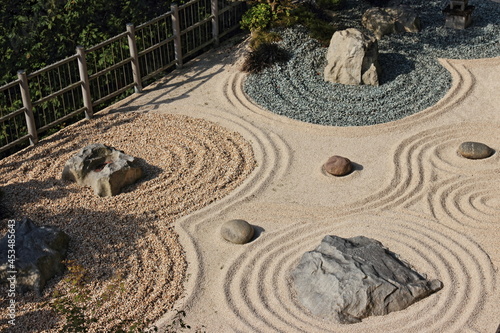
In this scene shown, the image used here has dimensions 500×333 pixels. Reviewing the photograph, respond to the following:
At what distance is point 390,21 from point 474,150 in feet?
21.3

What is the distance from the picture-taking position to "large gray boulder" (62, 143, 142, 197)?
13578mm

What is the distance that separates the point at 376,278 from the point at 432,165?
14.3 feet

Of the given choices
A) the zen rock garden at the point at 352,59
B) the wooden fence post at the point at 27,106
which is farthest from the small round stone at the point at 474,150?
the wooden fence post at the point at 27,106

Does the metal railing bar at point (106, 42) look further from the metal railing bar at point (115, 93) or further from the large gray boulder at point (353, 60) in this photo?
the large gray boulder at point (353, 60)

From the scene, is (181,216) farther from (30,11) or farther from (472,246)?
(30,11)

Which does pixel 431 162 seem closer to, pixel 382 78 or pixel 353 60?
Result: pixel 382 78

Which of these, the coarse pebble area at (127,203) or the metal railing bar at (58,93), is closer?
the coarse pebble area at (127,203)

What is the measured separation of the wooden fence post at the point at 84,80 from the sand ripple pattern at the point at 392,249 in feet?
20.9

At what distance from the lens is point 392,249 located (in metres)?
11.9

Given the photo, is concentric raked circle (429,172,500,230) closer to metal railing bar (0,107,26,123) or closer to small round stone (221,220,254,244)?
small round stone (221,220,254,244)

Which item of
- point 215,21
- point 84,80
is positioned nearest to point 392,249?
point 84,80

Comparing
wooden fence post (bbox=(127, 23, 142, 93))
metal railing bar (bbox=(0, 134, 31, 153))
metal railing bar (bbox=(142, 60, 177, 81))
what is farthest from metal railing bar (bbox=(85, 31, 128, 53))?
metal railing bar (bbox=(0, 134, 31, 153))

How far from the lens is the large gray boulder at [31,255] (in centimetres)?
1111

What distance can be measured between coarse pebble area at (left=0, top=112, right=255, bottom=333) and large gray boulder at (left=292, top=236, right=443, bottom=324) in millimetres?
2146
